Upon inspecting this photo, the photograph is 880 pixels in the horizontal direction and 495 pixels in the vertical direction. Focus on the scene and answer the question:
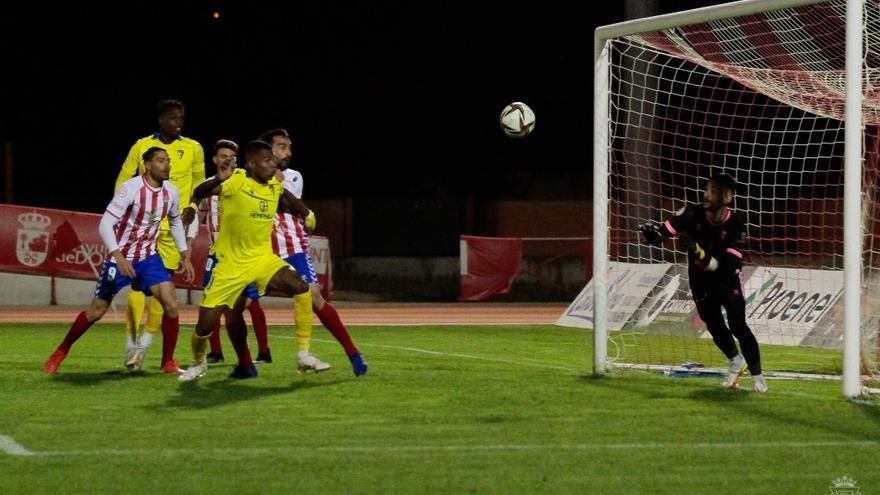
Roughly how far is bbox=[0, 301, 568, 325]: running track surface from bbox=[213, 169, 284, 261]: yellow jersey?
312 inches

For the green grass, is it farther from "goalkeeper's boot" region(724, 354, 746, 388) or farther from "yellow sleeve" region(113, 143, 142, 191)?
"yellow sleeve" region(113, 143, 142, 191)

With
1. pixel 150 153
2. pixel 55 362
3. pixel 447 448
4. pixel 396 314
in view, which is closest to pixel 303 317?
pixel 150 153

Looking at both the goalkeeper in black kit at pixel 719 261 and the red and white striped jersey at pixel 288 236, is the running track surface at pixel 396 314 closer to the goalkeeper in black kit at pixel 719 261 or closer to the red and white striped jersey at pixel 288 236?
the red and white striped jersey at pixel 288 236

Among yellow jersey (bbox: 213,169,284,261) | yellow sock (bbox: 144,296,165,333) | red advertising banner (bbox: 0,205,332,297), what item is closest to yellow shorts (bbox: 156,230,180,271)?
yellow sock (bbox: 144,296,165,333)

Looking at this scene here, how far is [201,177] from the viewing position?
38.0 feet

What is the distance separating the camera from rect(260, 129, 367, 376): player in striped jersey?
1014 cm

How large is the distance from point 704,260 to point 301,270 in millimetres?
3262

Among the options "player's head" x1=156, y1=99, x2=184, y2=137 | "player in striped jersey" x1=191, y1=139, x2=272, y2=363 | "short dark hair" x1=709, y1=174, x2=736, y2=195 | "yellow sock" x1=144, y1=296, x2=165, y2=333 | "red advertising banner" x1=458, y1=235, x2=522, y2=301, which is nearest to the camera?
"short dark hair" x1=709, y1=174, x2=736, y2=195

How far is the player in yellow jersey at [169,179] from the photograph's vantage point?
10.6 meters

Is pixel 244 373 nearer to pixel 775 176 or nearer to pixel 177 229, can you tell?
pixel 177 229

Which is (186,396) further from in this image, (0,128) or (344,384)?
(0,128)

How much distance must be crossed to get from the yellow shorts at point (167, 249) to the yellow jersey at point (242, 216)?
4.06 ft

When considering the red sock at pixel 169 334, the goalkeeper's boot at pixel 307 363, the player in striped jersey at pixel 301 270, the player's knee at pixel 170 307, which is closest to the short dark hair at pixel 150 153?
the player in striped jersey at pixel 301 270

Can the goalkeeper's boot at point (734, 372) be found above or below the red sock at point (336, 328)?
below
